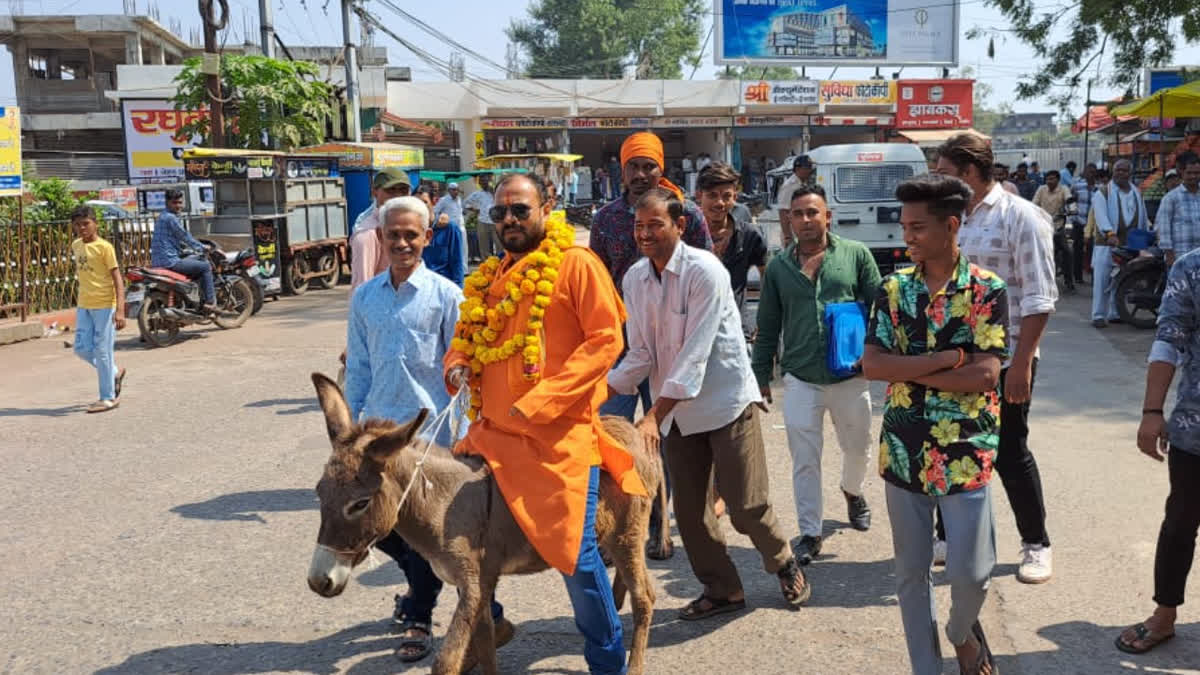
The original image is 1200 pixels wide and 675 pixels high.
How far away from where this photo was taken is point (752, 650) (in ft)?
13.7

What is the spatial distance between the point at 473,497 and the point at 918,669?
1609mm

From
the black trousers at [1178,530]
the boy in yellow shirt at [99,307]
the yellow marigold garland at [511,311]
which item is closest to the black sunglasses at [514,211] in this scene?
the yellow marigold garland at [511,311]

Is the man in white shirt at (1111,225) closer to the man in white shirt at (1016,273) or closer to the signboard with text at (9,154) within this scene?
the man in white shirt at (1016,273)

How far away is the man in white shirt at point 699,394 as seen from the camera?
410cm

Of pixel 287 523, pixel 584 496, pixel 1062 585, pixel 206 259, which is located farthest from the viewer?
pixel 206 259

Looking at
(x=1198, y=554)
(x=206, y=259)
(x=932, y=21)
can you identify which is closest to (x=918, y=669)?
(x=1198, y=554)

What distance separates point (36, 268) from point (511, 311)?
43.8 feet

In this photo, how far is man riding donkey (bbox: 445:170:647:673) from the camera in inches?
133

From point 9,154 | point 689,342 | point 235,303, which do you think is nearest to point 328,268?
point 235,303

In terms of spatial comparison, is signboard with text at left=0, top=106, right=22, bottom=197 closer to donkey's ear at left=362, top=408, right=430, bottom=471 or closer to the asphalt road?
→ the asphalt road

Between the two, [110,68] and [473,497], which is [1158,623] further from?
[110,68]

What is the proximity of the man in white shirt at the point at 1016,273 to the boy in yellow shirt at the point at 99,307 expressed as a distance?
750 centimetres

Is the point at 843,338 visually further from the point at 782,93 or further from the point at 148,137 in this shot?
the point at 782,93

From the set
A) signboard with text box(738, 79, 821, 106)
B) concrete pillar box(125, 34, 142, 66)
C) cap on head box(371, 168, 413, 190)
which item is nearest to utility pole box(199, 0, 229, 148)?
cap on head box(371, 168, 413, 190)
